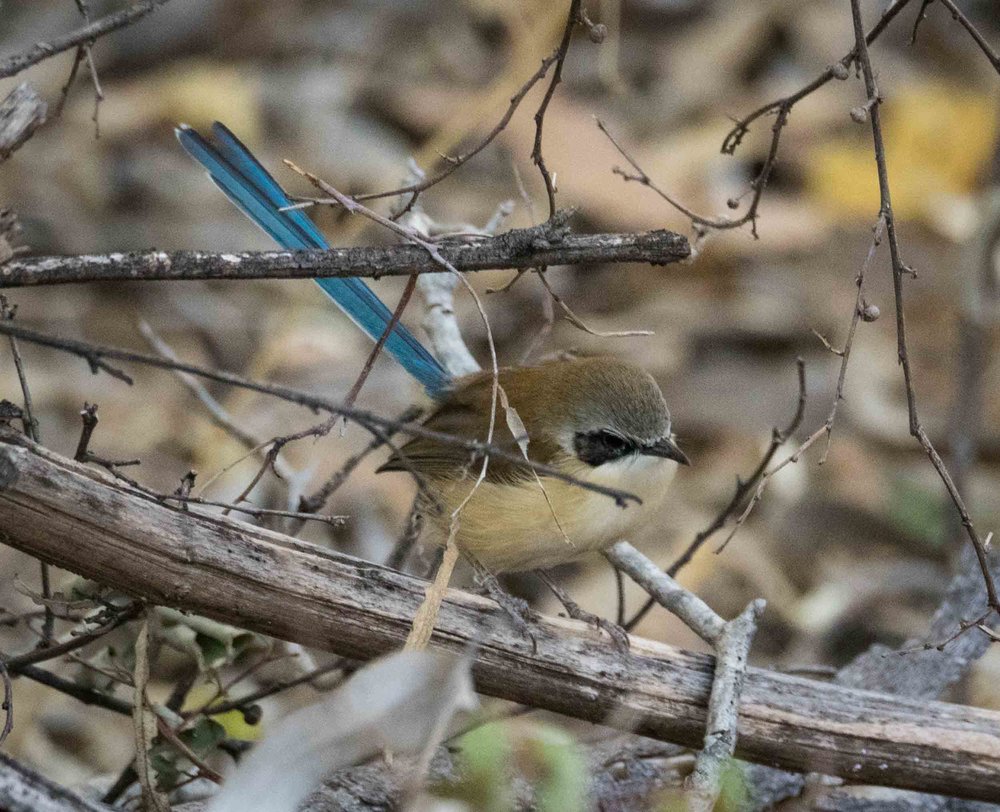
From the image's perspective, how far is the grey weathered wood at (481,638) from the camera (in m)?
2.69

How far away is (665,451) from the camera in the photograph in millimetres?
4023

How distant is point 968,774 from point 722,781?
2.44 feet

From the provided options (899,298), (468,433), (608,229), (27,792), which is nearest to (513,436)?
(468,433)

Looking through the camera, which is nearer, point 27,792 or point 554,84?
point 27,792


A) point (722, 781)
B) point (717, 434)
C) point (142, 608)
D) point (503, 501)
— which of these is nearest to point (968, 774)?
point (722, 781)

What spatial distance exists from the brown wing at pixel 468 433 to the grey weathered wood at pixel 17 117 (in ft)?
5.03

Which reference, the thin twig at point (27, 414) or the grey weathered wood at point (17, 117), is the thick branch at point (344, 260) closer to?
the thin twig at point (27, 414)

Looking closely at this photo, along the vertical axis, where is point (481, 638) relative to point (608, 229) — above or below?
below

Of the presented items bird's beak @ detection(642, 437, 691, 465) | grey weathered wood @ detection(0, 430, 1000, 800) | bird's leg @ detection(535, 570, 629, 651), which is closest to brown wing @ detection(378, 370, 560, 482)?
bird's beak @ detection(642, 437, 691, 465)

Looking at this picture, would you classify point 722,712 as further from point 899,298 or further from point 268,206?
point 268,206

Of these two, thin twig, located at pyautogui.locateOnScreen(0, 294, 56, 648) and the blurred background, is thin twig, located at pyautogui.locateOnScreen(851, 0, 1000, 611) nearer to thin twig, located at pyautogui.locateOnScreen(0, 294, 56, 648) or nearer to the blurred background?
thin twig, located at pyautogui.locateOnScreen(0, 294, 56, 648)

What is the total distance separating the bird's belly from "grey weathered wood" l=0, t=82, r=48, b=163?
1.47 metres

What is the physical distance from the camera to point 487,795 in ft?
7.31

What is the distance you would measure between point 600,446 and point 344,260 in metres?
1.57
